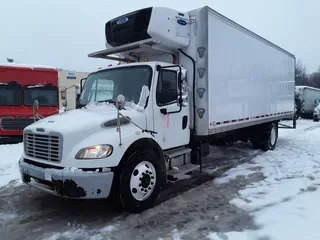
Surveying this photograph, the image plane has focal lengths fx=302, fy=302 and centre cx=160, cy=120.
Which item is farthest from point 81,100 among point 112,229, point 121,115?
point 112,229

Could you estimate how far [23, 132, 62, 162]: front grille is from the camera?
14.8 ft

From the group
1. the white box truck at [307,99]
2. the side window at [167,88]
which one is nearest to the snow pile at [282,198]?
the side window at [167,88]

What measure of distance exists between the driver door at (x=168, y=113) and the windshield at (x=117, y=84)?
313mm

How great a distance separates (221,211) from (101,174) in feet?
6.92

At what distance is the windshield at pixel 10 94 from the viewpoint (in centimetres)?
1217

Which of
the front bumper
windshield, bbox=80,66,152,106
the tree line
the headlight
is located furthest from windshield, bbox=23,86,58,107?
the tree line

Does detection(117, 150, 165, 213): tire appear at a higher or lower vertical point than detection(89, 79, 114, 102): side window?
lower

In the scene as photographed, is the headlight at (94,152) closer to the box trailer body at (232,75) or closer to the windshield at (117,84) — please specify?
the windshield at (117,84)

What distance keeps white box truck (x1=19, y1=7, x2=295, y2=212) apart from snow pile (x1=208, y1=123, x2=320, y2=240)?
1.34m

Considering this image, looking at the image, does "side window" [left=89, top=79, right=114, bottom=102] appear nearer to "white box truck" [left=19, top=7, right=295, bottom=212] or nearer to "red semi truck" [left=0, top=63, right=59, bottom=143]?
"white box truck" [left=19, top=7, right=295, bottom=212]

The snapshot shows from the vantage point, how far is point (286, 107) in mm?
12305

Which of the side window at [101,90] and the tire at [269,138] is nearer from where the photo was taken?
the side window at [101,90]

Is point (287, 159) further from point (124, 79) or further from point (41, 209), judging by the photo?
point (41, 209)

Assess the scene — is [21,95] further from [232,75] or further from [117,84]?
[232,75]
